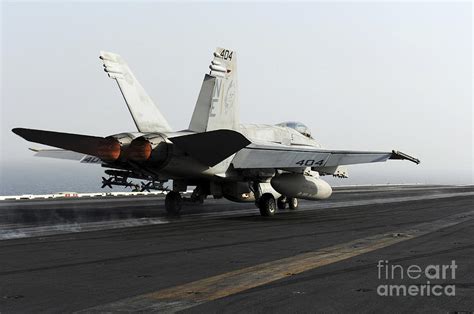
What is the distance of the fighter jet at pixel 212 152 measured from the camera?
19188mm

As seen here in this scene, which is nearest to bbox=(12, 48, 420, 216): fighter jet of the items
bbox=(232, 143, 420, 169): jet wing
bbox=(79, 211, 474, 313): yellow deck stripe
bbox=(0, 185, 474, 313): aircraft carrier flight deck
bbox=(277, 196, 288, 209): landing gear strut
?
bbox=(232, 143, 420, 169): jet wing

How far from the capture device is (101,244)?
14.5m

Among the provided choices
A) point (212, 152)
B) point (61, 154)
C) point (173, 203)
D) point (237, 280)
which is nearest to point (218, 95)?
point (212, 152)

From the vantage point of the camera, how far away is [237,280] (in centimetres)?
968

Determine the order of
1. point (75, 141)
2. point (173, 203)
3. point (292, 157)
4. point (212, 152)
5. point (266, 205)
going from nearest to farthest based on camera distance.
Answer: point (75, 141), point (212, 152), point (292, 157), point (266, 205), point (173, 203)

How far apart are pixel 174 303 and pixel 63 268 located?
3.86m

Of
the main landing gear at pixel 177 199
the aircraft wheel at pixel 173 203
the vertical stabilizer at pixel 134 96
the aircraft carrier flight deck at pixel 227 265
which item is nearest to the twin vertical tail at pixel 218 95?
the vertical stabilizer at pixel 134 96

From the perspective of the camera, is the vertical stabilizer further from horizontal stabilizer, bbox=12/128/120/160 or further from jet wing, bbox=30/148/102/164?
jet wing, bbox=30/148/102/164

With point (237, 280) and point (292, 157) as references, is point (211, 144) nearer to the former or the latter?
point (292, 157)

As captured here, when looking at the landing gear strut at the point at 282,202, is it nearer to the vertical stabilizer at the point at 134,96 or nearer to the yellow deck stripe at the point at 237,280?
the vertical stabilizer at the point at 134,96

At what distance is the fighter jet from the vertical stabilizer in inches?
1.4

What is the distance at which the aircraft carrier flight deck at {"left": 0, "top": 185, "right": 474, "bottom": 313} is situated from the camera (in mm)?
8031

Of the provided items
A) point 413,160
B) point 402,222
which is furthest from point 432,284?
point 413,160

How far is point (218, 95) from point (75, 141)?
685 centimetres
